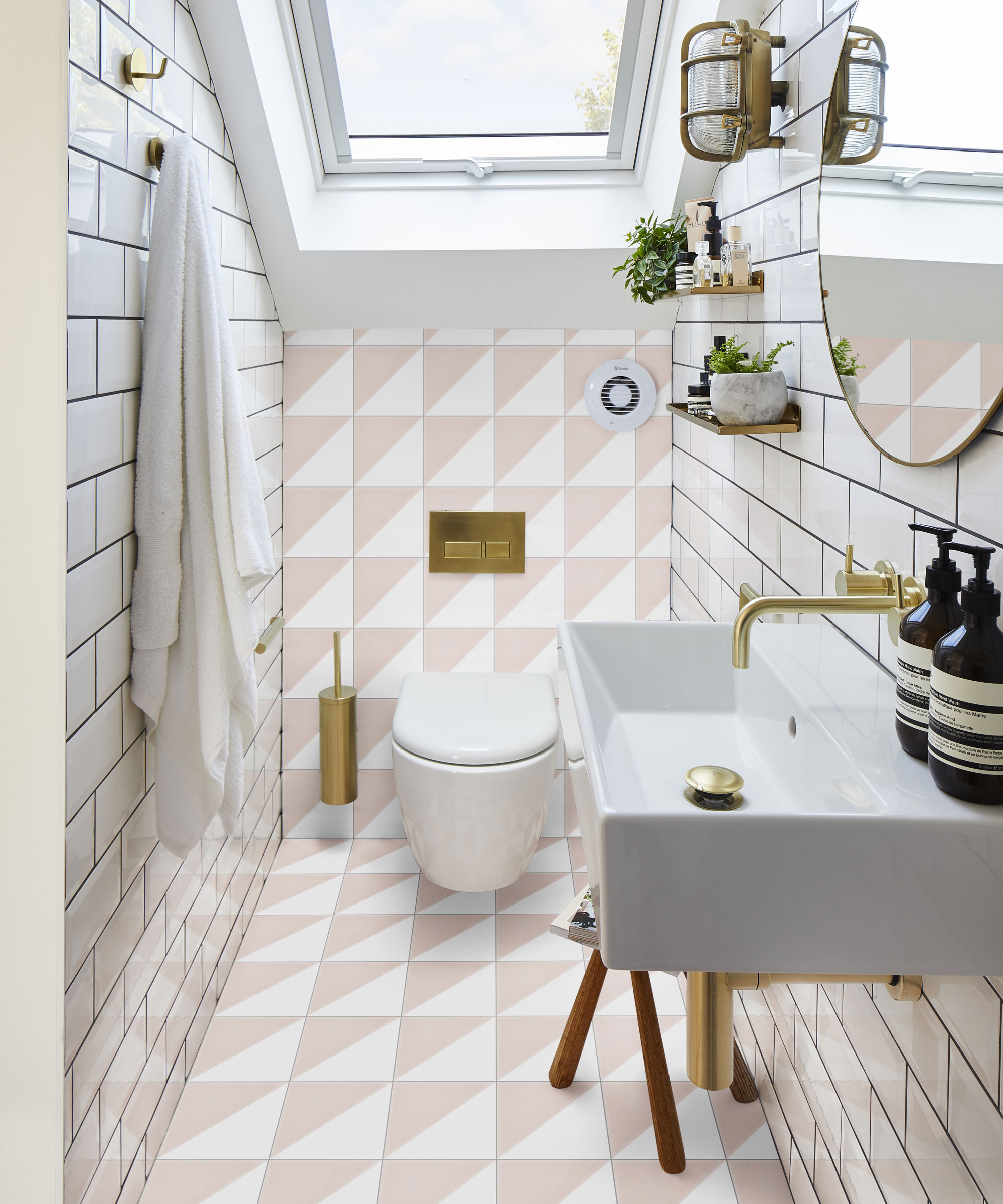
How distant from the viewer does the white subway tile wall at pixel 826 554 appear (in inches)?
36.9

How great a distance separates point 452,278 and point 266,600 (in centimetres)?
94

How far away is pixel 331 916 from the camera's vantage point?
233 centimetres

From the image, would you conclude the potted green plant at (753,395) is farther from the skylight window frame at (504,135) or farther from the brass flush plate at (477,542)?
the brass flush plate at (477,542)

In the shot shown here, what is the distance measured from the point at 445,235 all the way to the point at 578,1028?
1755mm

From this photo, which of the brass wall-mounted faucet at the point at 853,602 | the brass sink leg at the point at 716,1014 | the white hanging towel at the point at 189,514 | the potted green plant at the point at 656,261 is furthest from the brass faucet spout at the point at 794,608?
the potted green plant at the point at 656,261

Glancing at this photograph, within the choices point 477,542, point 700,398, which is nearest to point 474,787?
point 477,542

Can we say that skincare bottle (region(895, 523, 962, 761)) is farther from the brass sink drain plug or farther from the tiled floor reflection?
the tiled floor reflection

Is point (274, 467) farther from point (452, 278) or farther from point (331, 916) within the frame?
point (331, 916)

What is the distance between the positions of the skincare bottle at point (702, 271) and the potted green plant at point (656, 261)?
0.34 ft

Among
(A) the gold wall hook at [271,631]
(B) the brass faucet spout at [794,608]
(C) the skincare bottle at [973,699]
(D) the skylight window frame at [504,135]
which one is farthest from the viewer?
(A) the gold wall hook at [271,631]

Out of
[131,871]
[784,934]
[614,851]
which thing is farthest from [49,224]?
[131,871]

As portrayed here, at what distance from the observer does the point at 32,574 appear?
47 centimetres

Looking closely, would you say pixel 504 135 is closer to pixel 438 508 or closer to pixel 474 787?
pixel 438 508

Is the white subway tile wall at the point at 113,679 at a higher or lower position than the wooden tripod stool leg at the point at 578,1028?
higher
